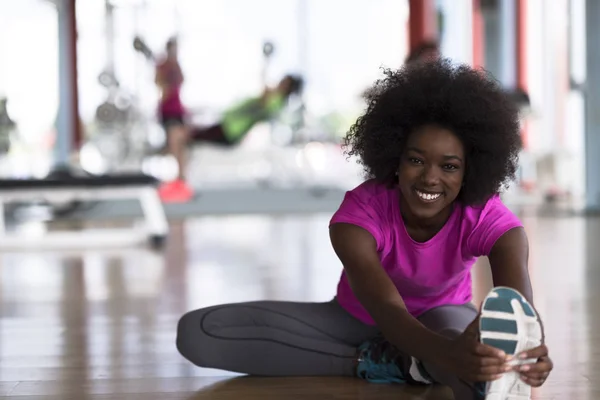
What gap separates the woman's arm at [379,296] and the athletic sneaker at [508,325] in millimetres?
105

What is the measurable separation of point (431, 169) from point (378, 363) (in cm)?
52

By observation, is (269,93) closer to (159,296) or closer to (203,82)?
(203,82)

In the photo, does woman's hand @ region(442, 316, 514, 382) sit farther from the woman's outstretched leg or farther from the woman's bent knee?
the woman's bent knee

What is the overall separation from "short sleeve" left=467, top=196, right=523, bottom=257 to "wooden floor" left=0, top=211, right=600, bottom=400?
34cm

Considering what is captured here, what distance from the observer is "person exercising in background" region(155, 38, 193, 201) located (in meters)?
8.23

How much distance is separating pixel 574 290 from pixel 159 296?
1.48m

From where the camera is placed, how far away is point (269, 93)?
936cm

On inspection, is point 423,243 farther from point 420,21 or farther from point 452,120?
point 420,21

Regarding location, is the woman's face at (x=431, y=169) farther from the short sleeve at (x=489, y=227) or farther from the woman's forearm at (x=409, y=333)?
the woman's forearm at (x=409, y=333)

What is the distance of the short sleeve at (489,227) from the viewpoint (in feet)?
5.71

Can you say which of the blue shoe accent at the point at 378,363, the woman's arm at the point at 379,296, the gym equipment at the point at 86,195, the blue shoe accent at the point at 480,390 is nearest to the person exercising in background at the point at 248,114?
the gym equipment at the point at 86,195

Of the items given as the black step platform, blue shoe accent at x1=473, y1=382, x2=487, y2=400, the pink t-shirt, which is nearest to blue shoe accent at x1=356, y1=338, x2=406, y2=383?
the pink t-shirt

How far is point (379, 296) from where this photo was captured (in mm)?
1656

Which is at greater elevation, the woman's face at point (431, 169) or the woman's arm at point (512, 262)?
the woman's face at point (431, 169)
